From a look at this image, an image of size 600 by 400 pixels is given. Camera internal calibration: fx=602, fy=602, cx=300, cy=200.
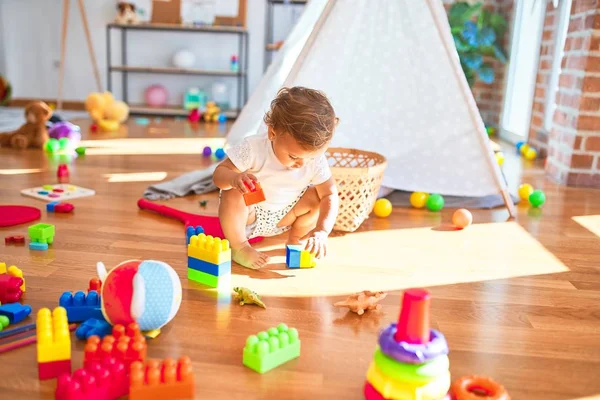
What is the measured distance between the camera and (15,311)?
1.09 m

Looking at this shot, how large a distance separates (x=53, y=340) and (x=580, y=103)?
2360 millimetres

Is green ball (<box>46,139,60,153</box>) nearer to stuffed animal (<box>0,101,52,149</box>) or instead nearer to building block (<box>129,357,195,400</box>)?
stuffed animal (<box>0,101,52,149</box>)

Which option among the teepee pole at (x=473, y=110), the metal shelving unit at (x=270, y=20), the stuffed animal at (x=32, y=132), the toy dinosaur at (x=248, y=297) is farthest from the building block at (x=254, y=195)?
the metal shelving unit at (x=270, y=20)

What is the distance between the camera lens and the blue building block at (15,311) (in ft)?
3.59

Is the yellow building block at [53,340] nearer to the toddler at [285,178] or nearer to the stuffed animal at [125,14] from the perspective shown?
the toddler at [285,178]

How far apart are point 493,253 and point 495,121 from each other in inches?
116

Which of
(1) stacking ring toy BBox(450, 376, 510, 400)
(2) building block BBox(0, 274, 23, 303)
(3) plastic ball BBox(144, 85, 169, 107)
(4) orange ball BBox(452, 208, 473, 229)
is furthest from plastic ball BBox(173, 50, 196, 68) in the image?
(1) stacking ring toy BBox(450, 376, 510, 400)

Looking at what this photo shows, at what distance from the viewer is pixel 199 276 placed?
4.41ft

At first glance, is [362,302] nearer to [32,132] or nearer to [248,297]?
[248,297]

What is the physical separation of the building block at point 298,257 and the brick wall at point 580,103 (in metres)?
1.67

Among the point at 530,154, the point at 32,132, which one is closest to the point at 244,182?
the point at 32,132

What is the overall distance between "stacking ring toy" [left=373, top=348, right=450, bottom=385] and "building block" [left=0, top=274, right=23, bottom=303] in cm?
75

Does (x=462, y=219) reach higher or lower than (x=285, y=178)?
lower

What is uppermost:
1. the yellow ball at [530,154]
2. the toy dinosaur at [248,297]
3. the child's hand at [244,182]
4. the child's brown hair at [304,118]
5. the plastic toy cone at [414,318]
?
the child's brown hair at [304,118]
